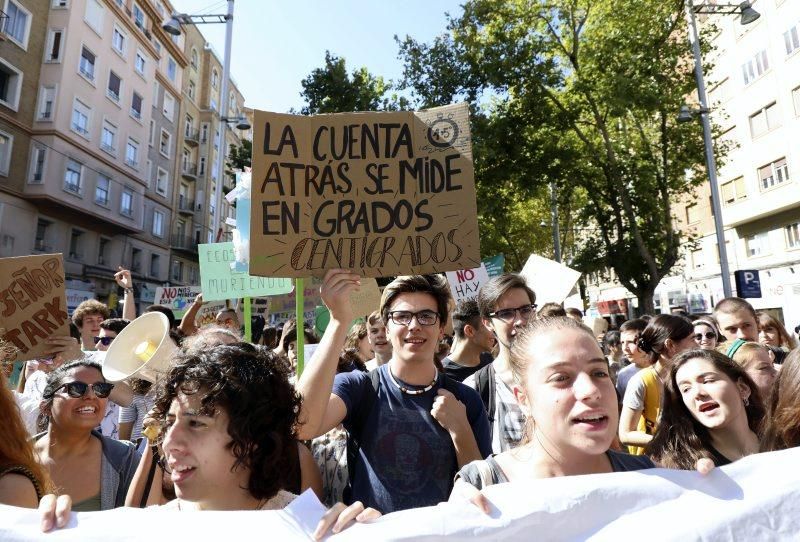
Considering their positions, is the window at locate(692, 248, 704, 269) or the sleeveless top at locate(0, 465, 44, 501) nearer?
the sleeveless top at locate(0, 465, 44, 501)

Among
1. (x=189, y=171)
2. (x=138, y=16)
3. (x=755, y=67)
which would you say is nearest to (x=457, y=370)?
(x=755, y=67)

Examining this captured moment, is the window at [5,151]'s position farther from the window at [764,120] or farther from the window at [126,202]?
the window at [764,120]

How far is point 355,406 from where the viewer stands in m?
2.26

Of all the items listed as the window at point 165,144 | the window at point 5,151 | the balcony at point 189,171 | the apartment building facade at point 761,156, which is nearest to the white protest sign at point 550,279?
the apartment building facade at point 761,156

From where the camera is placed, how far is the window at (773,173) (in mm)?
24453

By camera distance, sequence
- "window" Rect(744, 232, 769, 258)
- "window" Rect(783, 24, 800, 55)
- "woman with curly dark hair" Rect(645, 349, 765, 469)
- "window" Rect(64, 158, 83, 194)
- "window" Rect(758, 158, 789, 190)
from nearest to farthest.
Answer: "woman with curly dark hair" Rect(645, 349, 765, 469), "window" Rect(783, 24, 800, 55), "window" Rect(758, 158, 789, 190), "window" Rect(64, 158, 83, 194), "window" Rect(744, 232, 769, 258)

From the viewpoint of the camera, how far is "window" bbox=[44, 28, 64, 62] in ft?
80.2

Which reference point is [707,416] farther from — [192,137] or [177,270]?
[192,137]

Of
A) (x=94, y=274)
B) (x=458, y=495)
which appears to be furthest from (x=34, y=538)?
(x=94, y=274)

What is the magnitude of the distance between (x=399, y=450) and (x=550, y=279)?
4.08m

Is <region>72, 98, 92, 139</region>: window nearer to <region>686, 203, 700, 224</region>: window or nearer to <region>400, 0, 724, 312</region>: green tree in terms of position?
<region>400, 0, 724, 312</region>: green tree

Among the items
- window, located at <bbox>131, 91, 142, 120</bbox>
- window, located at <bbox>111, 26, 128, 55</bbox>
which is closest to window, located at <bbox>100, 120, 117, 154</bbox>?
window, located at <bbox>131, 91, 142, 120</bbox>

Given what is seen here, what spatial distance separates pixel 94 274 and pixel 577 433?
2934cm

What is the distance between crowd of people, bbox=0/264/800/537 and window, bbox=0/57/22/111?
24.9 metres
